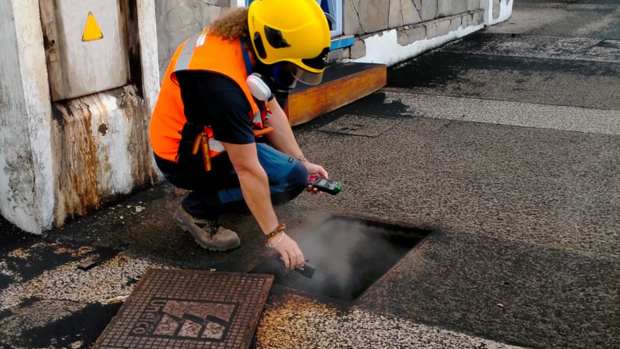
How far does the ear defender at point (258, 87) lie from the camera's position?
9.82 ft

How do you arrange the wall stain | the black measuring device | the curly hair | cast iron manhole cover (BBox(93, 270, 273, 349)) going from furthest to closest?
the wall stain < the black measuring device < the curly hair < cast iron manhole cover (BBox(93, 270, 273, 349))

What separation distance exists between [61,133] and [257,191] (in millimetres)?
1369

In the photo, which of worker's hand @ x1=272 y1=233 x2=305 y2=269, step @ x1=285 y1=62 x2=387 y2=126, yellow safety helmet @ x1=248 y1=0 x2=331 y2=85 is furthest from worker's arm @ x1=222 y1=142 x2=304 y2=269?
step @ x1=285 y1=62 x2=387 y2=126

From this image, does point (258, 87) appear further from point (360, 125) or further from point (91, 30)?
point (360, 125)

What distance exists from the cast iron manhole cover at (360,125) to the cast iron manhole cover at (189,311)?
2602 mm

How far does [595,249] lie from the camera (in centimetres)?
361

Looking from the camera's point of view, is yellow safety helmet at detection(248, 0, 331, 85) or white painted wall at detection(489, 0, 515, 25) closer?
yellow safety helmet at detection(248, 0, 331, 85)

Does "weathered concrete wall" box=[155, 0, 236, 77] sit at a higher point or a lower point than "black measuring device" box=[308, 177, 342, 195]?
higher

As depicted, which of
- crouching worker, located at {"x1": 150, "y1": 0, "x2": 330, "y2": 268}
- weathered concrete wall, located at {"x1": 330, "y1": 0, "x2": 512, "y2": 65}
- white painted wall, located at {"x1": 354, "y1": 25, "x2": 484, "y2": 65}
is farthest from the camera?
white painted wall, located at {"x1": 354, "y1": 25, "x2": 484, "y2": 65}

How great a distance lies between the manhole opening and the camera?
11.2 ft

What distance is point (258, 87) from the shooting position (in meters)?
2.99

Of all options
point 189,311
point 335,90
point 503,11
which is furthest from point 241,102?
point 503,11

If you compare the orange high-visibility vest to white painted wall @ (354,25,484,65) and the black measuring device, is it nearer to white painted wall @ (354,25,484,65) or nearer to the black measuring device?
the black measuring device

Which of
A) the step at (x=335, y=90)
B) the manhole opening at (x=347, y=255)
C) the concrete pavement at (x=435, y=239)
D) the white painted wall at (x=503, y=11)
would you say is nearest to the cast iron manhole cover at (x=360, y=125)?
the concrete pavement at (x=435, y=239)
